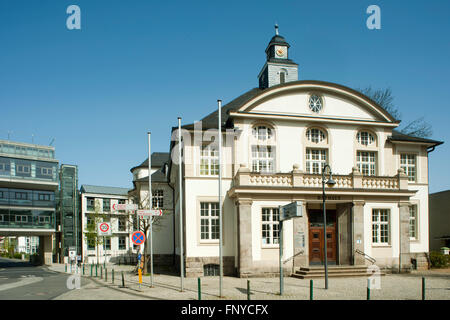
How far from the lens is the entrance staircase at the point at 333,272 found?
22000mm

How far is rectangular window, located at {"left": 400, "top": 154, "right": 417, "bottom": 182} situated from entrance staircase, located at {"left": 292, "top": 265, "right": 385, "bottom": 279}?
308 inches

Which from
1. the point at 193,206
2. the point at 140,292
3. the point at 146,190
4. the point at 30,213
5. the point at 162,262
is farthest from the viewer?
the point at 30,213

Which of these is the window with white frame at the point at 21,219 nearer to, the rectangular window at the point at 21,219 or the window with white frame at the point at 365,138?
the rectangular window at the point at 21,219

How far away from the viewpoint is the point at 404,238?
82.1 ft

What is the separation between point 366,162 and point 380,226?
4.08 metres

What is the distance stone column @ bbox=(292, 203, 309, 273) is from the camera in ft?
76.8

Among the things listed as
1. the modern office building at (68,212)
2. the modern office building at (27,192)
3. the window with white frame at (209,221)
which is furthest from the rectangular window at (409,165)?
the modern office building at (68,212)

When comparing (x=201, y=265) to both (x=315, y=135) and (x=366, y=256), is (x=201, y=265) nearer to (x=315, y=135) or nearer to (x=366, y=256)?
(x=366, y=256)

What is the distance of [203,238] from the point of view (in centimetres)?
2420

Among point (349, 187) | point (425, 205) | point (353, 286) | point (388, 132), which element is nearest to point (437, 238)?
point (425, 205)

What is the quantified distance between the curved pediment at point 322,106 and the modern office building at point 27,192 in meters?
37.3

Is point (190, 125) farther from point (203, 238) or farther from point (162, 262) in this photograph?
point (162, 262)

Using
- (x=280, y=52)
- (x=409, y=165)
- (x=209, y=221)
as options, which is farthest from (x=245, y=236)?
(x=280, y=52)

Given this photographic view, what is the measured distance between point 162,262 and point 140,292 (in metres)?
18.5
